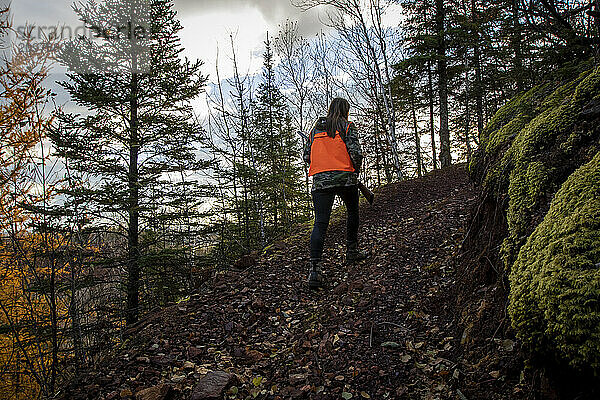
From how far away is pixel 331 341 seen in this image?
294cm

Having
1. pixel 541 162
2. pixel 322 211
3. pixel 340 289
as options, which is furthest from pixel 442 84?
pixel 541 162

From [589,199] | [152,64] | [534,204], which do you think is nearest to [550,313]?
[589,199]

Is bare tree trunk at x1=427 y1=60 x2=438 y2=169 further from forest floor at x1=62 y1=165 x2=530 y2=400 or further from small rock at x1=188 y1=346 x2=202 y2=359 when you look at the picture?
small rock at x1=188 y1=346 x2=202 y2=359

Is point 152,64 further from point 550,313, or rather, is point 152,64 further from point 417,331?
point 550,313

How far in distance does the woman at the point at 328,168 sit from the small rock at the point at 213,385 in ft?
6.46

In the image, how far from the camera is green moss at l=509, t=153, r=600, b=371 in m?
1.04

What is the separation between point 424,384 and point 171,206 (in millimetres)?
10486

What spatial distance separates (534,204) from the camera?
2094 millimetres

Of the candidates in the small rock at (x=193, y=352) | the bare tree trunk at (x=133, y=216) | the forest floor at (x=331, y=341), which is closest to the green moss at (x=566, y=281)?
the forest floor at (x=331, y=341)

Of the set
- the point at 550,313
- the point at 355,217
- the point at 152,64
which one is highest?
the point at 152,64

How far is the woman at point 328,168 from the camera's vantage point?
441 centimetres

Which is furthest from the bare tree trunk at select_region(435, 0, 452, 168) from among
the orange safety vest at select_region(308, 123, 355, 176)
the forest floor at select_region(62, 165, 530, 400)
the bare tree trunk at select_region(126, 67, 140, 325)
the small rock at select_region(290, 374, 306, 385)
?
the small rock at select_region(290, 374, 306, 385)

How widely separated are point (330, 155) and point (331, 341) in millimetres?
2522

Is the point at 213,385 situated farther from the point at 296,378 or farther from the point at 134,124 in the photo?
the point at 134,124
